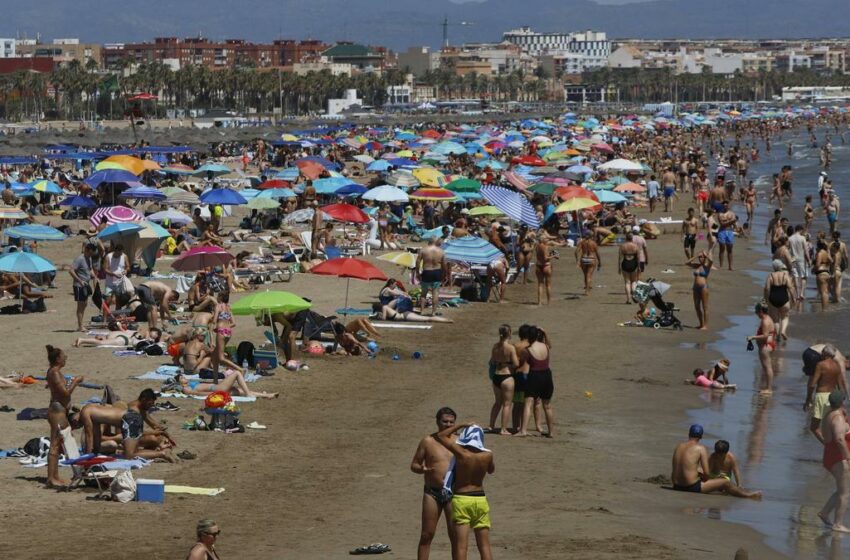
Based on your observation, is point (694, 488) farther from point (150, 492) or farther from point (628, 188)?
point (628, 188)

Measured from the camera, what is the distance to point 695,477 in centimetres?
1087

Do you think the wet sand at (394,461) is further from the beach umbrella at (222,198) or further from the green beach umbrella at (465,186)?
the green beach umbrella at (465,186)

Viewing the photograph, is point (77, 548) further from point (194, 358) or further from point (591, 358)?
point (591, 358)

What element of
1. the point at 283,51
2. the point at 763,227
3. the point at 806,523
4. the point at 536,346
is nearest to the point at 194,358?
the point at 536,346

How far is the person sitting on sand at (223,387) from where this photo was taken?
1351 centimetres

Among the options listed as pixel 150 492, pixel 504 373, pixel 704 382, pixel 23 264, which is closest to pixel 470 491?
pixel 150 492

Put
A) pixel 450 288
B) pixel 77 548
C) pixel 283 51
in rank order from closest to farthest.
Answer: pixel 77 548
pixel 450 288
pixel 283 51

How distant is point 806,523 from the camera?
1023cm

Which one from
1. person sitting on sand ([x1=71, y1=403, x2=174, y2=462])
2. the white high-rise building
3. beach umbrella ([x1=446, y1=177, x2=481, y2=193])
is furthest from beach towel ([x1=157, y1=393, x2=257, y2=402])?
the white high-rise building

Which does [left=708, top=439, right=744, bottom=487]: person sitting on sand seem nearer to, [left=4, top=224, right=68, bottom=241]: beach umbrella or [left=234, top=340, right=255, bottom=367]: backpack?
[left=234, top=340, right=255, bottom=367]: backpack

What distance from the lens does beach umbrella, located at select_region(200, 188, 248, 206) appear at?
1044 inches

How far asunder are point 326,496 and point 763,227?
2611 cm

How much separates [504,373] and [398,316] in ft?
22.1

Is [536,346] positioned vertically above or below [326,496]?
above
